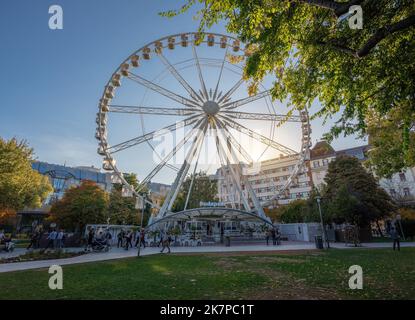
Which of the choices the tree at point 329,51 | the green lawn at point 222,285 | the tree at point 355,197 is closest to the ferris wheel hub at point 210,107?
the tree at point 355,197

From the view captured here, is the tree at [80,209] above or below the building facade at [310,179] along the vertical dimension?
below

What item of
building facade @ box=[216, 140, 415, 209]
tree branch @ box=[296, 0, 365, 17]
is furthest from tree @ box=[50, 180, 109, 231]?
tree branch @ box=[296, 0, 365, 17]

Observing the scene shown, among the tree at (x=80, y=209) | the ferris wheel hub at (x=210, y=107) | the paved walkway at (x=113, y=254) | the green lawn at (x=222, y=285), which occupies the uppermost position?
the ferris wheel hub at (x=210, y=107)

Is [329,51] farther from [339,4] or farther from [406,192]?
[406,192]

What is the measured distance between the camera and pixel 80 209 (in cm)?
3014

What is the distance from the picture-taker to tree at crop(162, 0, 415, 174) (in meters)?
6.74

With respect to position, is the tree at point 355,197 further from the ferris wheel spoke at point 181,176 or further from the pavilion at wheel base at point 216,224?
the ferris wheel spoke at point 181,176

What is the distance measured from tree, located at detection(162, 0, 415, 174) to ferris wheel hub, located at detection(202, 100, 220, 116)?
60.1 feet

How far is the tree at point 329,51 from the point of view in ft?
22.1

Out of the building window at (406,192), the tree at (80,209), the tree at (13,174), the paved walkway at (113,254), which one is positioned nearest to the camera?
the paved walkway at (113,254)

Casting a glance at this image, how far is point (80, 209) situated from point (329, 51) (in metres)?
31.8

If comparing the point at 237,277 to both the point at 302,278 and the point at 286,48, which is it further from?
A: the point at 286,48

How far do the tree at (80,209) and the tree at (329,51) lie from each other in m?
28.9
